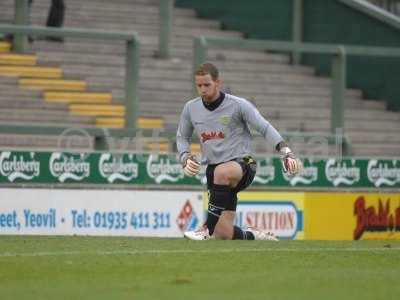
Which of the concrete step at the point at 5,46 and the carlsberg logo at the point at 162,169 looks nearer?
the carlsberg logo at the point at 162,169

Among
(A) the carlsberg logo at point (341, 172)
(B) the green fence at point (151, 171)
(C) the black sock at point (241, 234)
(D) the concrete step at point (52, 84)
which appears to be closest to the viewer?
(C) the black sock at point (241, 234)

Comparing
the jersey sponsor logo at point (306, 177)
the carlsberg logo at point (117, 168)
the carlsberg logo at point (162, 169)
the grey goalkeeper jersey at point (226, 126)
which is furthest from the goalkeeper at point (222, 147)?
the jersey sponsor logo at point (306, 177)

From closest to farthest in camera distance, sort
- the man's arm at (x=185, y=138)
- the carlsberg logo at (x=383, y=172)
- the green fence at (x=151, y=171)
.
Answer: the man's arm at (x=185, y=138) → the green fence at (x=151, y=171) → the carlsberg logo at (x=383, y=172)

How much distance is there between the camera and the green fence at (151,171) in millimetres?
17375

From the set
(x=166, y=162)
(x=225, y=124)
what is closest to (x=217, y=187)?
(x=225, y=124)

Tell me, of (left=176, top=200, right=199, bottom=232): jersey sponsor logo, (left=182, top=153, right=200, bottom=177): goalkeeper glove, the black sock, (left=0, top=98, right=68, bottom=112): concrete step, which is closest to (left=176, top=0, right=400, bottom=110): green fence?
(left=176, top=200, right=199, bottom=232): jersey sponsor logo

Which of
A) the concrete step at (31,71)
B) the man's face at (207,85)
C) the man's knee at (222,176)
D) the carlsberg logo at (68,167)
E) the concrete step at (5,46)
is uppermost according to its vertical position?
the concrete step at (5,46)

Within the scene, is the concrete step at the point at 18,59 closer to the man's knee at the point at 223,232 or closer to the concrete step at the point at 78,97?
the concrete step at the point at 78,97

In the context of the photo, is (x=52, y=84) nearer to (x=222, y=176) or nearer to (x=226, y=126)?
(x=226, y=126)

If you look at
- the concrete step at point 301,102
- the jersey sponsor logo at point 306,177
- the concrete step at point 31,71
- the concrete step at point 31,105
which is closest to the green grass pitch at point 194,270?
the concrete step at point 31,105

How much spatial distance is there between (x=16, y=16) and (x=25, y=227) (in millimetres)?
3713

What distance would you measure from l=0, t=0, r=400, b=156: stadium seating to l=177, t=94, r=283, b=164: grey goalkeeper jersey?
18.4 feet

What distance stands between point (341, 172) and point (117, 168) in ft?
12.6

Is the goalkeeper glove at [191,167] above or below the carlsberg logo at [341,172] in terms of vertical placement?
above
